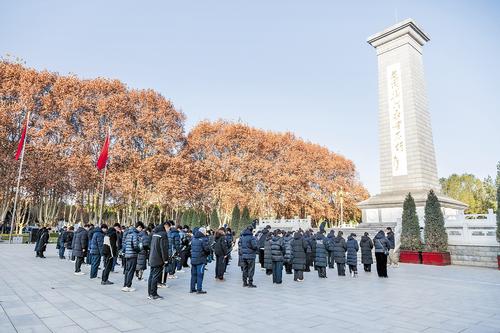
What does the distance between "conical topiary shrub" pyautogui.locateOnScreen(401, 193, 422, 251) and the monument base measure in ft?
21.7

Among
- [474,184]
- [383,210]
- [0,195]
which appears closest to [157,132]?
[0,195]

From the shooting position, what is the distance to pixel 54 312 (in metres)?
7.02

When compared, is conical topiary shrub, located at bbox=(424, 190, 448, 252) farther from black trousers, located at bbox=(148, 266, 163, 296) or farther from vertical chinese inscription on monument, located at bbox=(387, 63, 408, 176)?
black trousers, located at bbox=(148, 266, 163, 296)

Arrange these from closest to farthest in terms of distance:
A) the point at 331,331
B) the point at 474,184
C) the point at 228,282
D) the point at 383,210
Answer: the point at 331,331, the point at 228,282, the point at 383,210, the point at 474,184

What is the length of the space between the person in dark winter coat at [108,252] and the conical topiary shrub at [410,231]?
50.1 ft

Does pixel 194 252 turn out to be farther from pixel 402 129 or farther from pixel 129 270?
pixel 402 129

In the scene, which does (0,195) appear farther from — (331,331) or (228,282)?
(331,331)

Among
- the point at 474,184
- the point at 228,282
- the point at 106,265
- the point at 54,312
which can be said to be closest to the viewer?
the point at 54,312

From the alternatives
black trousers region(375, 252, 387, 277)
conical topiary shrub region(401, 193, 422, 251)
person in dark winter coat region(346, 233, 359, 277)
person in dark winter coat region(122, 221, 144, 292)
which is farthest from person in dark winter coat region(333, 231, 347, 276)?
person in dark winter coat region(122, 221, 144, 292)

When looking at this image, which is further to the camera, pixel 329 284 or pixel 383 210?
pixel 383 210

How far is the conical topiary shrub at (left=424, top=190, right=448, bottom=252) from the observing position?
1786cm

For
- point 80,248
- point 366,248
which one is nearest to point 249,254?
point 366,248

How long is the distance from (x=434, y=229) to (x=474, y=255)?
219 cm

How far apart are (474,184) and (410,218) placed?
228 feet
